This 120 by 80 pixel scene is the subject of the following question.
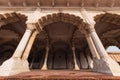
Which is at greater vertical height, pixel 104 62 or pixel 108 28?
pixel 108 28

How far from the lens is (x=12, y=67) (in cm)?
559

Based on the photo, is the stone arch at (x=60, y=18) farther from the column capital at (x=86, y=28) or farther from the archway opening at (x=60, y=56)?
the archway opening at (x=60, y=56)

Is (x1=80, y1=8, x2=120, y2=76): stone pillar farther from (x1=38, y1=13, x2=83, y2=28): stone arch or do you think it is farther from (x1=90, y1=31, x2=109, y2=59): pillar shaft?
(x1=38, y1=13, x2=83, y2=28): stone arch

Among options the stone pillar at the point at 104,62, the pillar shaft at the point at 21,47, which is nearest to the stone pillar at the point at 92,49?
the stone pillar at the point at 104,62

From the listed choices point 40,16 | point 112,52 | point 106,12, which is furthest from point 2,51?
point 112,52

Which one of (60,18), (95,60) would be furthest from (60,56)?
(95,60)

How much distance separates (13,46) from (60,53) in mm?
5061

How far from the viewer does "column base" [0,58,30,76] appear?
17.3ft

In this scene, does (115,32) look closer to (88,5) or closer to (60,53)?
(88,5)

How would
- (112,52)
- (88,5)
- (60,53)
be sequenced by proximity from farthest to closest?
(112,52)
(60,53)
(88,5)

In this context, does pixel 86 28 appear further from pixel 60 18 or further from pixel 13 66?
pixel 13 66

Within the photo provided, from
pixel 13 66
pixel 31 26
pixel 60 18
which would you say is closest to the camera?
pixel 13 66

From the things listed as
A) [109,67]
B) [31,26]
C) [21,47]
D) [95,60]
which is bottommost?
[109,67]

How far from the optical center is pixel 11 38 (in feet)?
42.1
